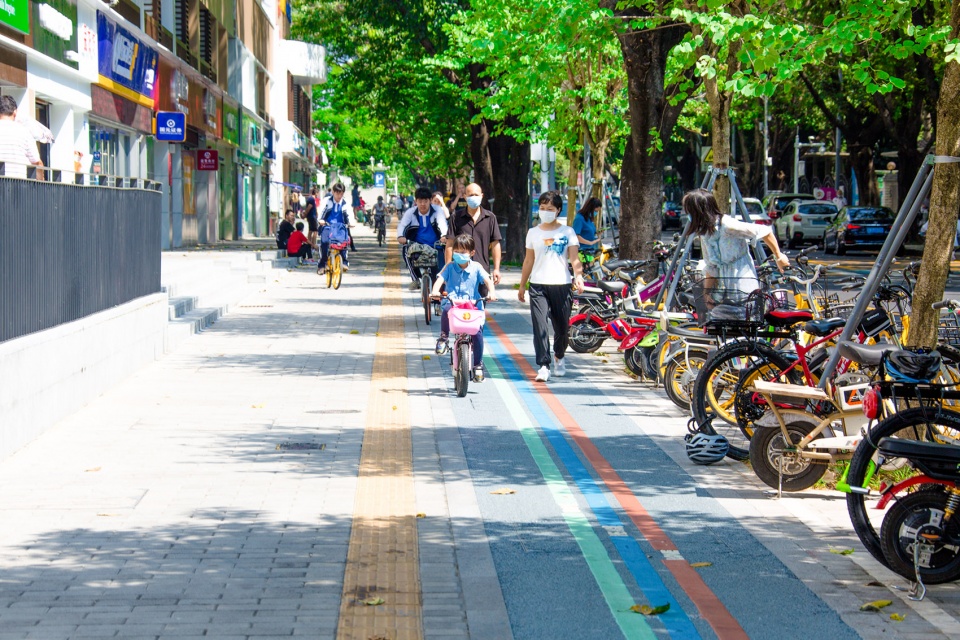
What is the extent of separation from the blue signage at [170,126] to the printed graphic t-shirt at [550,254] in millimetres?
20308

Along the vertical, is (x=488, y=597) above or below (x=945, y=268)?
below

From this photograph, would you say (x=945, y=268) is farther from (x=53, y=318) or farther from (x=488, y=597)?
(x=53, y=318)

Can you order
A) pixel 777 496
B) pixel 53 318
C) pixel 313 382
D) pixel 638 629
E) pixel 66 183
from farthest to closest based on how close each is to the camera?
pixel 313 382
pixel 66 183
pixel 53 318
pixel 777 496
pixel 638 629

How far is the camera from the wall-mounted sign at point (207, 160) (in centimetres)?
3984

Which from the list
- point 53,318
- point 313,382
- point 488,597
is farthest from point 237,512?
point 313,382

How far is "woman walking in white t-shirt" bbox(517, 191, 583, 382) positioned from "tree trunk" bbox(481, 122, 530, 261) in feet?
71.8

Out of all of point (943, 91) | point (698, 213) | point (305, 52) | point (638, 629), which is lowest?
point (638, 629)

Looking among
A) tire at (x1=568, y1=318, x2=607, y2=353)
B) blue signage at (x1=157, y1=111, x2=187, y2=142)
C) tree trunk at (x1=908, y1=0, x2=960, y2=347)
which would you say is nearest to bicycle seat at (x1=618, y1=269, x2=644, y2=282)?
tire at (x1=568, y1=318, x2=607, y2=353)

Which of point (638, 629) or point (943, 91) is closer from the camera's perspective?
point (638, 629)

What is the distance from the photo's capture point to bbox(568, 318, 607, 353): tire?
50.4 ft

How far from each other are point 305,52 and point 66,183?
59086mm

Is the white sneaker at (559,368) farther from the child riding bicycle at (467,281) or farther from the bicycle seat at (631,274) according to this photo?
the bicycle seat at (631,274)

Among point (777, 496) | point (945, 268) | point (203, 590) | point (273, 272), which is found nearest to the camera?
point (203, 590)

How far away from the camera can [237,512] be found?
7.21 meters
